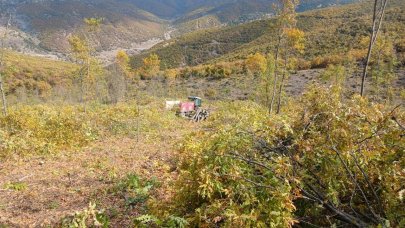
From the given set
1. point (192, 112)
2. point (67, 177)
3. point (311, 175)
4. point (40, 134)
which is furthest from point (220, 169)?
point (192, 112)

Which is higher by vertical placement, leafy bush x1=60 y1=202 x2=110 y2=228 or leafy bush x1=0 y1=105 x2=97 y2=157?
leafy bush x1=60 y1=202 x2=110 y2=228

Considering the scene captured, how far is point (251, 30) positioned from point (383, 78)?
139 metres

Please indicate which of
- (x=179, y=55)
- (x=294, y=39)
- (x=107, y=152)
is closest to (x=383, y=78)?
(x=294, y=39)

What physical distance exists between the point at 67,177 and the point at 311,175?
27.9ft

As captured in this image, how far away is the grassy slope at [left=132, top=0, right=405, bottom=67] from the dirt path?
16.8m

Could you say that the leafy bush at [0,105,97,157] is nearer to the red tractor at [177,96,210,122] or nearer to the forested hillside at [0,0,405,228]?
the forested hillside at [0,0,405,228]

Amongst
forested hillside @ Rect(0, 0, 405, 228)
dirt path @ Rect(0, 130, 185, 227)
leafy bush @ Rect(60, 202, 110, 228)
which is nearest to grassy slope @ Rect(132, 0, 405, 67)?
dirt path @ Rect(0, 130, 185, 227)

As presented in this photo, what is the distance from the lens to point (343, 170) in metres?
4.57

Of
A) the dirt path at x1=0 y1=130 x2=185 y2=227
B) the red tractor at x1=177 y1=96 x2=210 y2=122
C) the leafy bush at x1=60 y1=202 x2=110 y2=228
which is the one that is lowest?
the red tractor at x1=177 y1=96 x2=210 y2=122

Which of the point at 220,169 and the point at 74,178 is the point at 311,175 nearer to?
the point at 220,169

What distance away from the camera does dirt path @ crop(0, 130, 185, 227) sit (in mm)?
8227

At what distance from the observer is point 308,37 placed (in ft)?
349

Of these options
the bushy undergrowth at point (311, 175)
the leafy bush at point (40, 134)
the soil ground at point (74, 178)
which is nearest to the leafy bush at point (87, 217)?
the bushy undergrowth at point (311, 175)

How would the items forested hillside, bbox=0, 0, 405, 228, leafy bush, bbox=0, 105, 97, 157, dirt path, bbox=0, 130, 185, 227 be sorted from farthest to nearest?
leafy bush, bbox=0, 105, 97, 157 → dirt path, bbox=0, 130, 185, 227 → forested hillside, bbox=0, 0, 405, 228
